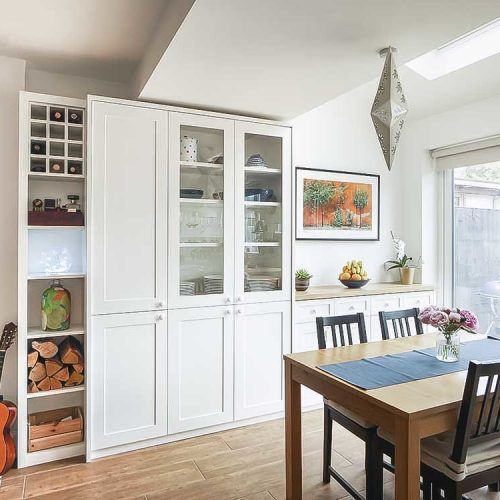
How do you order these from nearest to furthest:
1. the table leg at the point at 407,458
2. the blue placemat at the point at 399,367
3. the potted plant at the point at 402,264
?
1. the table leg at the point at 407,458
2. the blue placemat at the point at 399,367
3. the potted plant at the point at 402,264

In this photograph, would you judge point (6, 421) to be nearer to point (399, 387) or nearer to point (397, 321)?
point (399, 387)

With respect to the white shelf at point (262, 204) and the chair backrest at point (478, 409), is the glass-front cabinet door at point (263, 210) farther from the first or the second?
the chair backrest at point (478, 409)

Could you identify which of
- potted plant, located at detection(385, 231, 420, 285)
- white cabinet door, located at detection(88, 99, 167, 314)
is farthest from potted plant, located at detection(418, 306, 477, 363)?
potted plant, located at detection(385, 231, 420, 285)

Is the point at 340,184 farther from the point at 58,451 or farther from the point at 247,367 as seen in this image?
the point at 58,451

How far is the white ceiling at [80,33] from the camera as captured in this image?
217cm

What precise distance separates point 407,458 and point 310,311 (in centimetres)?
185

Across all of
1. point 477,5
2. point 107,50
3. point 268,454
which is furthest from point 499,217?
point 107,50

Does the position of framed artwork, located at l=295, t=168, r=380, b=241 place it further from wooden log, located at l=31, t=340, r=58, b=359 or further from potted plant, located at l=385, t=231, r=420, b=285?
wooden log, located at l=31, t=340, r=58, b=359

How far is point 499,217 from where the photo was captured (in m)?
3.71

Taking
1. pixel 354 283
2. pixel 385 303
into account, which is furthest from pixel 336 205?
pixel 385 303

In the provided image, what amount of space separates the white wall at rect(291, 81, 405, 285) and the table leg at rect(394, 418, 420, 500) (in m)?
2.39

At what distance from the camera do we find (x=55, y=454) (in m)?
2.60

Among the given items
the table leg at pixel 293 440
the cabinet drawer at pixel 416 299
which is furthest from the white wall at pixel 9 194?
the cabinet drawer at pixel 416 299

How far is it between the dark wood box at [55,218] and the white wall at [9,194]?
30 centimetres
